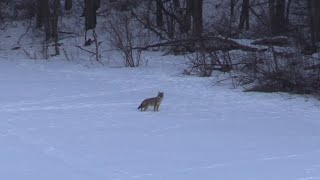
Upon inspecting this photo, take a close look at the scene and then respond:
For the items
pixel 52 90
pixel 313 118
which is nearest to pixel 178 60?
pixel 52 90

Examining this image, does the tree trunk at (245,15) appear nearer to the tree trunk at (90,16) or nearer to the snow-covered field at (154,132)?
the tree trunk at (90,16)

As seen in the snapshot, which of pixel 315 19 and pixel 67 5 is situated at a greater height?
pixel 67 5

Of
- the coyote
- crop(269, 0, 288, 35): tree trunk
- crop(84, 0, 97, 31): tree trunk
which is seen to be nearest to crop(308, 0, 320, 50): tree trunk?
crop(269, 0, 288, 35): tree trunk

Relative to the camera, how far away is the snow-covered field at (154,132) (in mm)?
A: 8547

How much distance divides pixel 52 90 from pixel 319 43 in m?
10.4

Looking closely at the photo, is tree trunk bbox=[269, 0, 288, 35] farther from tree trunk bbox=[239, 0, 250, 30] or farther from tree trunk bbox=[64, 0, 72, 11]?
tree trunk bbox=[64, 0, 72, 11]

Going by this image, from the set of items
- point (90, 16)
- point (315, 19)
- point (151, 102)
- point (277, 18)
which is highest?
point (90, 16)

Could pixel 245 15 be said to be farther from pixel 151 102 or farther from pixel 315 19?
pixel 151 102

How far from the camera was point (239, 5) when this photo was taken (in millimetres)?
39625

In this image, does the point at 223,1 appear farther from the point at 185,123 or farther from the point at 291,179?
the point at 291,179

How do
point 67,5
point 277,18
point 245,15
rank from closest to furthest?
point 277,18, point 245,15, point 67,5

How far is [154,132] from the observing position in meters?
11.6

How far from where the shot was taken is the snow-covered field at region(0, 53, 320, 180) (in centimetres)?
855

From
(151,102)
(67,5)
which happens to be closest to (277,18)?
(67,5)
